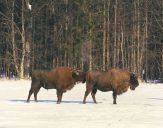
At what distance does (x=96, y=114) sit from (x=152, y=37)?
163ft

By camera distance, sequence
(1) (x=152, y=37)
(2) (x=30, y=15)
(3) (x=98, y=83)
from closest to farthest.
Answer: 1. (3) (x=98, y=83)
2. (2) (x=30, y=15)
3. (1) (x=152, y=37)

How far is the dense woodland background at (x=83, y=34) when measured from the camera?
5594cm

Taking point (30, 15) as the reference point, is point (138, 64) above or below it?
below

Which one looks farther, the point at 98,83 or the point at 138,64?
the point at 138,64

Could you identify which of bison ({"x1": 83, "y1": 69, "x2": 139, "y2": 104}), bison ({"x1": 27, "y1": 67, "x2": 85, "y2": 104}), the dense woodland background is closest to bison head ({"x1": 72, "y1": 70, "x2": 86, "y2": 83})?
bison ({"x1": 27, "y1": 67, "x2": 85, "y2": 104})

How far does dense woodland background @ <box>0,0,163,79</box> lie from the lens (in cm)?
5594

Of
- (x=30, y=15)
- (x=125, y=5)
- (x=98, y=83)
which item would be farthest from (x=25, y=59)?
(x=98, y=83)

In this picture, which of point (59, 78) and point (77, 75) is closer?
point (59, 78)

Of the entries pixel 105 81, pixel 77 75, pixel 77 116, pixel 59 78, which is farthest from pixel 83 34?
pixel 77 116

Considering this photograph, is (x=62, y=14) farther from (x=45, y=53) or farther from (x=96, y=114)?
(x=96, y=114)

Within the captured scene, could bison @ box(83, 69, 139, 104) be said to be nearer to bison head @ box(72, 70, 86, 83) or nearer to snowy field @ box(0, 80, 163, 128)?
bison head @ box(72, 70, 86, 83)

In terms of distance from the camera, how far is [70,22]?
192 ft

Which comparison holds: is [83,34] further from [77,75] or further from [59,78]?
[59,78]

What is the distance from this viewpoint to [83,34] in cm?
5669
